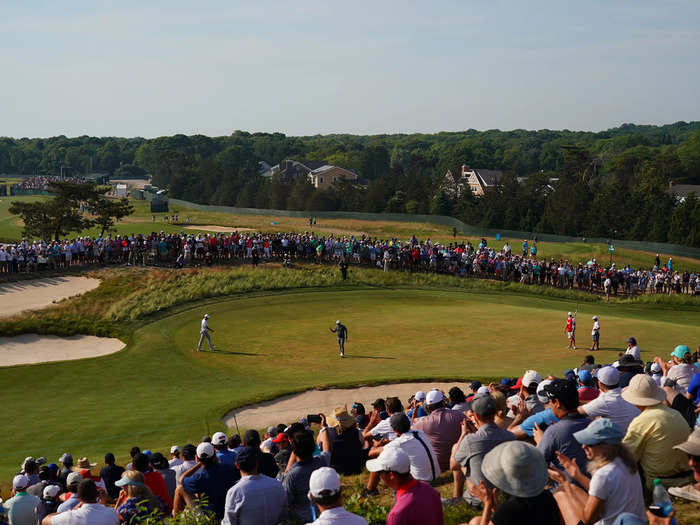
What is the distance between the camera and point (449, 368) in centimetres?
2736

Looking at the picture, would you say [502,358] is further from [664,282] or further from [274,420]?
[664,282]

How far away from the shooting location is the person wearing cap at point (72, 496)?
10141mm

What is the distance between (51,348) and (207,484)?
25364 millimetres

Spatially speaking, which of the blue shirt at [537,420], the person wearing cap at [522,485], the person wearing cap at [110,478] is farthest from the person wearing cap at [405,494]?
the person wearing cap at [110,478]

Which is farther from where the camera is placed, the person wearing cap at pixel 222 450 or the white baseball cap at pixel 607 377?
the person wearing cap at pixel 222 450

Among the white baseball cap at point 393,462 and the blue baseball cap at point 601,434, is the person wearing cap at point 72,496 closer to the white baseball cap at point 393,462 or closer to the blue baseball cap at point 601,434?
the white baseball cap at point 393,462

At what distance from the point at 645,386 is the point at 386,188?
108 meters

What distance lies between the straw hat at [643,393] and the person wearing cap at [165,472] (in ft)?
23.9

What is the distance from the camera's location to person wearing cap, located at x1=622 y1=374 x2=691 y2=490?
29.7 ft

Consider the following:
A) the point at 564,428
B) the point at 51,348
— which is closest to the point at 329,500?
the point at 564,428

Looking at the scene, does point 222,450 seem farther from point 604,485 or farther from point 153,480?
point 604,485

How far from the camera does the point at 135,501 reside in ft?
30.9

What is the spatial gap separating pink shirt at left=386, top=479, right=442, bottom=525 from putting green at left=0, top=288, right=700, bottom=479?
13.1m

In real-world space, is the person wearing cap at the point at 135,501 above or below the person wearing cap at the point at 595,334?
above
